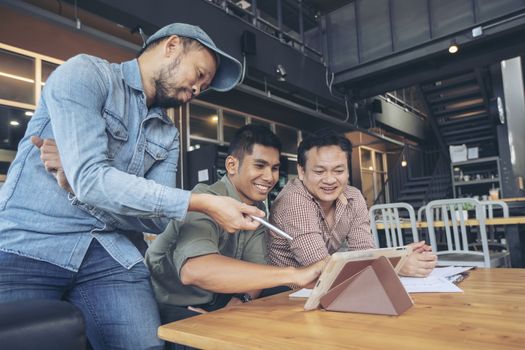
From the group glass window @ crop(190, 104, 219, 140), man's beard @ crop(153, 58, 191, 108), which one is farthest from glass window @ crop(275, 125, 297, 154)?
man's beard @ crop(153, 58, 191, 108)

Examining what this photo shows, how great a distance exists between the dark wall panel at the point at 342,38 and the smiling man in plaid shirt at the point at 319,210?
203 inches

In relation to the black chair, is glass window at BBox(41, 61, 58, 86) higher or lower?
higher

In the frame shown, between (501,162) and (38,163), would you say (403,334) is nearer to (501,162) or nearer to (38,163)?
(38,163)

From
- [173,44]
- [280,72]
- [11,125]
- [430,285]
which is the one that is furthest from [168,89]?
[11,125]

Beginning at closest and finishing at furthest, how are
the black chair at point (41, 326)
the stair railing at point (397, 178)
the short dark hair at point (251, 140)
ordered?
the black chair at point (41, 326)
the short dark hair at point (251, 140)
the stair railing at point (397, 178)

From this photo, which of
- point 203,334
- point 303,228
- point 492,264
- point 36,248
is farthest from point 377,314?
point 492,264

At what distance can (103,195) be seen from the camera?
3.27ft

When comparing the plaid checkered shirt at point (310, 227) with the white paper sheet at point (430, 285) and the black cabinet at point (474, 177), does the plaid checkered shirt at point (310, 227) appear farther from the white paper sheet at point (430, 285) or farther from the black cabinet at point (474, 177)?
the black cabinet at point (474, 177)

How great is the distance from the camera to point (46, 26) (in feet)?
16.7

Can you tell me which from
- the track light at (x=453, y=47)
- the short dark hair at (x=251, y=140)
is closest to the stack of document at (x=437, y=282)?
the short dark hair at (x=251, y=140)

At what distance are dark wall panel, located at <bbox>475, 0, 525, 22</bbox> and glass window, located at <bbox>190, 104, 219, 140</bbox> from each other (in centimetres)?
446

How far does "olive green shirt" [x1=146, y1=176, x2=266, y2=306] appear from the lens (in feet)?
4.17

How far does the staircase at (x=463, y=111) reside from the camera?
329 inches

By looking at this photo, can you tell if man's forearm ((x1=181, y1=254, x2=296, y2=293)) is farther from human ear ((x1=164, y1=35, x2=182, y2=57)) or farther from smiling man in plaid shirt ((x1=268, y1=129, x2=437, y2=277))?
human ear ((x1=164, y1=35, x2=182, y2=57))
